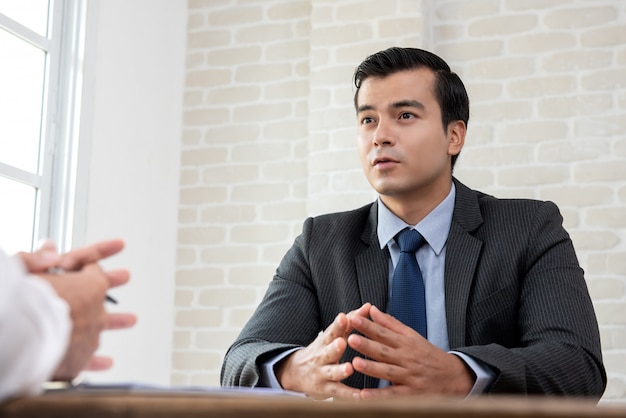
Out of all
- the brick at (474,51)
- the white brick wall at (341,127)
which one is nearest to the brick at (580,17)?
the white brick wall at (341,127)

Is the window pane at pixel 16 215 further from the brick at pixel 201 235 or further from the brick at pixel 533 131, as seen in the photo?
the brick at pixel 533 131

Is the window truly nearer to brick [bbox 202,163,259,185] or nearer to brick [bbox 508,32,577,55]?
brick [bbox 202,163,259,185]

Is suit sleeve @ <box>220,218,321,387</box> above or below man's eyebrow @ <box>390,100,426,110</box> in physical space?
below

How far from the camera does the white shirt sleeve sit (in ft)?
2.14

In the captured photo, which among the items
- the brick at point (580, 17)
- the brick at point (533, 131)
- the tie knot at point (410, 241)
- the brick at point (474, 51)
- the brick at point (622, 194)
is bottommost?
the tie knot at point (410, 241)

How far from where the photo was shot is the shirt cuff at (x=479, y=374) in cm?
154

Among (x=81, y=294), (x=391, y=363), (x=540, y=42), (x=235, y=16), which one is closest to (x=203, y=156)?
(x=235, y=16)

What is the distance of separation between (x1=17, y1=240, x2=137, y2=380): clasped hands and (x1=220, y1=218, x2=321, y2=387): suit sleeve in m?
0.77

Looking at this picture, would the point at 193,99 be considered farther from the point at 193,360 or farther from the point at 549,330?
the point at 549,330

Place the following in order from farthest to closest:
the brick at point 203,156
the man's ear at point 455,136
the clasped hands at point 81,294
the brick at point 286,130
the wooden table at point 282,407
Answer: the brick at point 203,156
the brick at point 286,130
the man's ear at point 455,136
the clasped hands at point 81,294
the wooden table at point 282,407

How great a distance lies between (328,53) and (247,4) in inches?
22.2

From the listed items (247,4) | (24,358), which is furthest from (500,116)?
(24,358)

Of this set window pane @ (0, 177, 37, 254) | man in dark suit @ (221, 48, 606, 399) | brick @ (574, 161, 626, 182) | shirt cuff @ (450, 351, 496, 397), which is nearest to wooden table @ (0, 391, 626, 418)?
man in dark suit @ (221, 48, 606, 399)

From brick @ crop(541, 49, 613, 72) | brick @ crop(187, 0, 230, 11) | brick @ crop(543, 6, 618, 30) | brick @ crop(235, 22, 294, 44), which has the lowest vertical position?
brick @ crop(541, 49, 613, 72)
